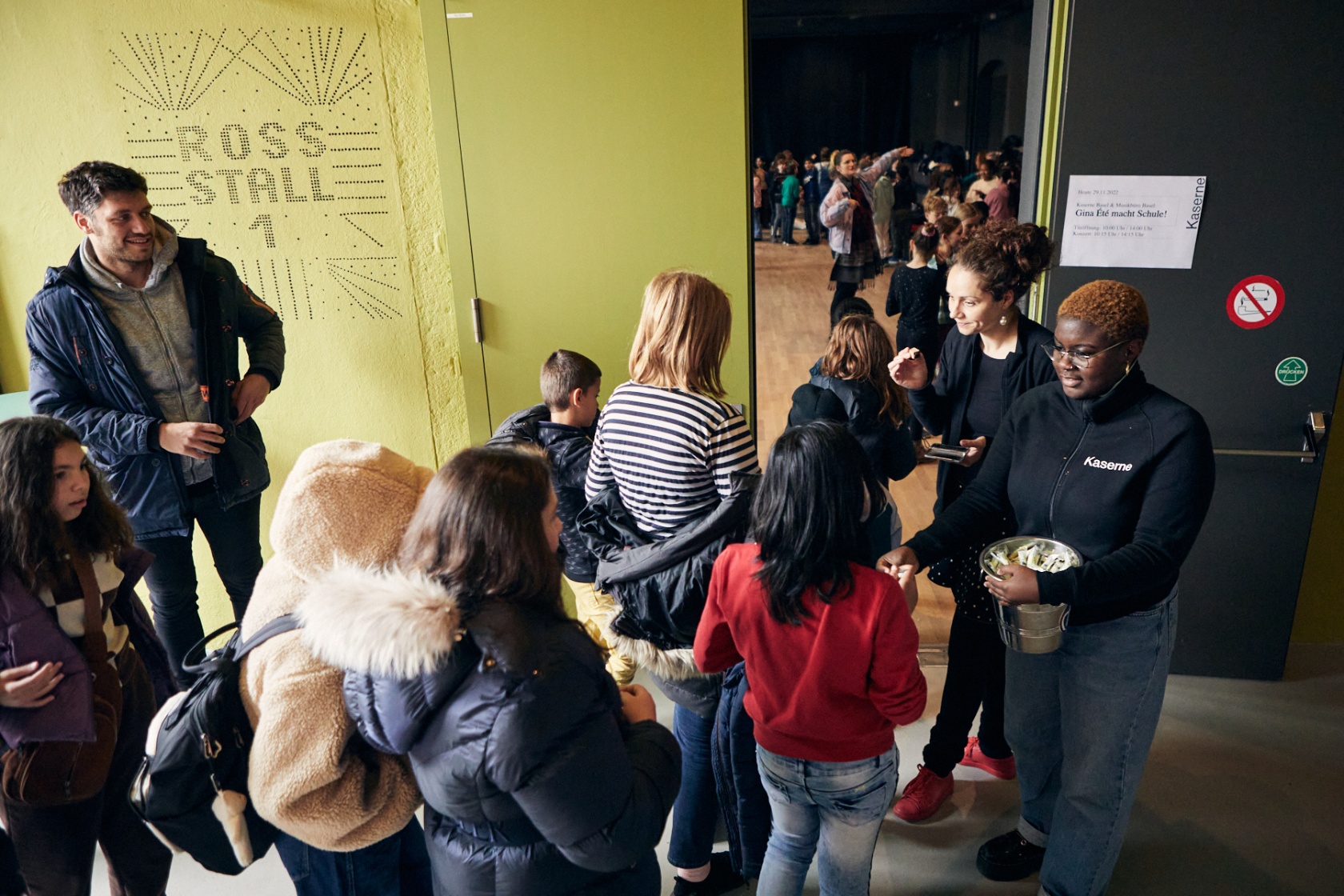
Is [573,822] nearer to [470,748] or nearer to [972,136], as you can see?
[470,748]

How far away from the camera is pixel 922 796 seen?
2553 mm

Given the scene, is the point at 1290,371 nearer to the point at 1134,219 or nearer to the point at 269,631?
the point at 1134,219

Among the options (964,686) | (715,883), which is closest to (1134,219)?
(964,686)

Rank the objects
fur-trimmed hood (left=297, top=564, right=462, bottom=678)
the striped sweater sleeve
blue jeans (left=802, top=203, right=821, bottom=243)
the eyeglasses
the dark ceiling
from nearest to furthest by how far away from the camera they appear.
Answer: fur-trimmed hood (left=297, top=564, right=462, bottom=678), the eyeglasses, the striped sweater sleeve, the dark ceiling, blue jeans (left=802, top=203, right=821, bottom=243)

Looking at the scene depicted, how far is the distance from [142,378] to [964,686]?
8.10 feet

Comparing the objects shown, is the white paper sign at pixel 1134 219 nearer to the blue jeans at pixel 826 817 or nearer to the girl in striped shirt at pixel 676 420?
the girl in striped shirt at pixel 676 420

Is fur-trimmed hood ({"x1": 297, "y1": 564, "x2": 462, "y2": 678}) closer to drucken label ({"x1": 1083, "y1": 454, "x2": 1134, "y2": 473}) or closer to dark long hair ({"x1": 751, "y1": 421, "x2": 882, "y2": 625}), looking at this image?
dark long hair ({"x1": 751, "y1": 421, "x2": 882, "y2": 625})

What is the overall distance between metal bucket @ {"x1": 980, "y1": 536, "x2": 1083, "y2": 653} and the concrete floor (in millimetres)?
829

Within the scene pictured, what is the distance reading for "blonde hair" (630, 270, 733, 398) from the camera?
6.63ft

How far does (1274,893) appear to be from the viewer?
224 cm

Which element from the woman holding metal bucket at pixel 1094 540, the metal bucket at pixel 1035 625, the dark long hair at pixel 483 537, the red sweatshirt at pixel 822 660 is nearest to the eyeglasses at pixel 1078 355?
the woman holding metal bucket at pixel 1094 540

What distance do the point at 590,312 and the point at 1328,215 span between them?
7.50ft

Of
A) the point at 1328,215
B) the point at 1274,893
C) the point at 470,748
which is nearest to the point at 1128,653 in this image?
the point at 1274,893

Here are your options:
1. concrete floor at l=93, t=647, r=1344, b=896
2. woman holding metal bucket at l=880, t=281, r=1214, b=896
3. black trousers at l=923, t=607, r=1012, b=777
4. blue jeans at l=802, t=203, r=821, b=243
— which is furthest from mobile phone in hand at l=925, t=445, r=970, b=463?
blue jeans at l=802, t=203, r=821, b=243
